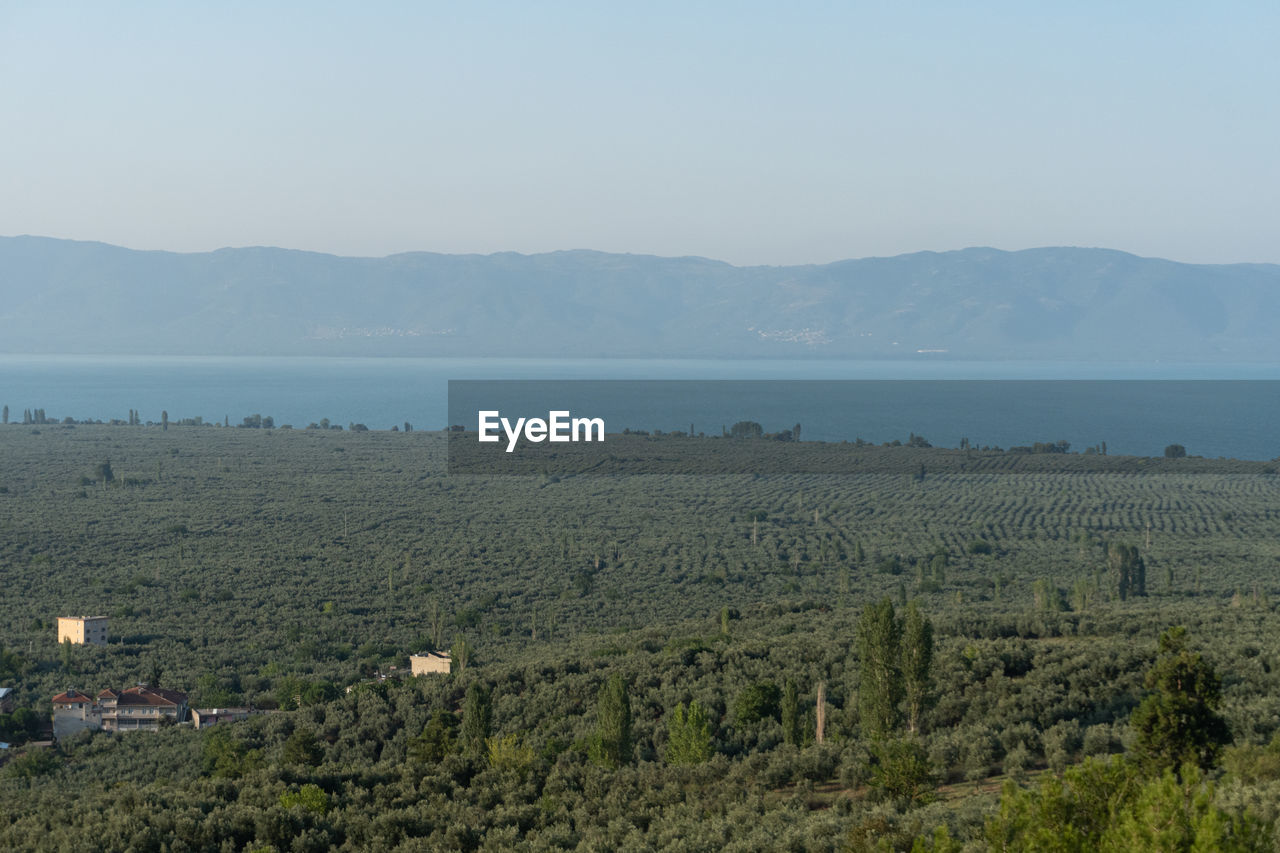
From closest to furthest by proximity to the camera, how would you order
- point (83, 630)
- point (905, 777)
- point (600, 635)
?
point (905, 777), point (600, 635), point (83, 630)

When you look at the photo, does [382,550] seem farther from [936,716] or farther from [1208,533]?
[936,716]

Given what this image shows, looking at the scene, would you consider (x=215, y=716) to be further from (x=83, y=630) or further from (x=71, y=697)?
(x=83, y=630)

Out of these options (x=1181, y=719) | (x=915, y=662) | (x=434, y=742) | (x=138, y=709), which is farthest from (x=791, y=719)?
(x=138, y=709)

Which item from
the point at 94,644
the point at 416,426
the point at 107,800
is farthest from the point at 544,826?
the point at 416,426

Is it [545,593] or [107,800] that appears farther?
[545,593]

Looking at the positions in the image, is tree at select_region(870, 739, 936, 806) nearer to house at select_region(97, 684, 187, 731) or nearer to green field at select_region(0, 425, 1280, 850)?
green field at select_region(0, 425, 1280, 850)

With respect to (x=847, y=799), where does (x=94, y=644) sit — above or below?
below

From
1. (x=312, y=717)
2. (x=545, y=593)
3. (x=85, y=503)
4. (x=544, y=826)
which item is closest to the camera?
(x=544, y=826)
